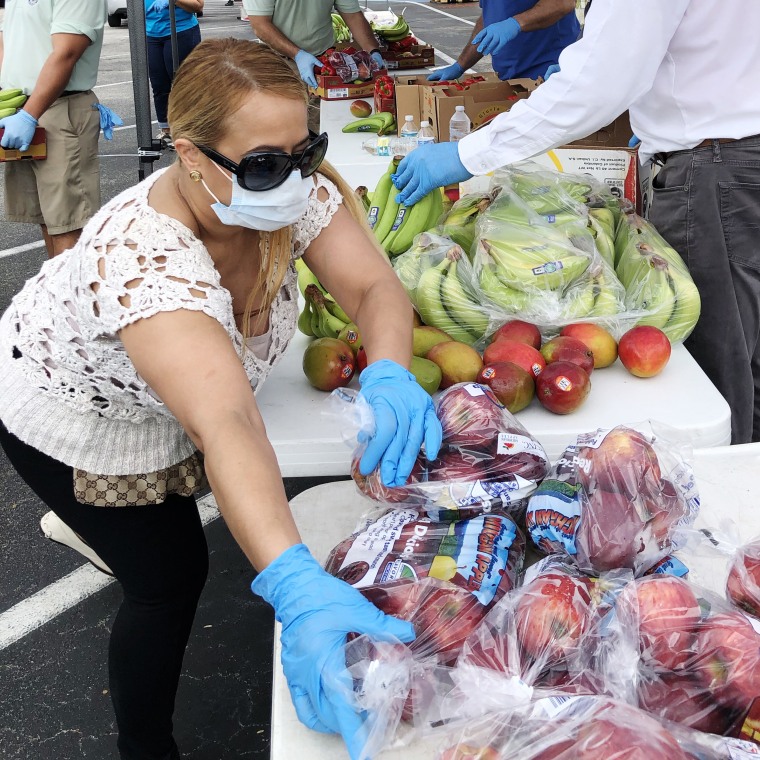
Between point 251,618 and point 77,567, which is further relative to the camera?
point 77,567

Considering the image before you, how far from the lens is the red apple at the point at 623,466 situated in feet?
4.56

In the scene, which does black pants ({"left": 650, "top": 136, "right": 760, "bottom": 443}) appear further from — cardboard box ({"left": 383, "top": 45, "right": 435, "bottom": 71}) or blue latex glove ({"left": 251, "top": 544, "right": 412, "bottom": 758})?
cardboard box ({"left": 383, "top": 45, "right": 435, "bottom": 71})

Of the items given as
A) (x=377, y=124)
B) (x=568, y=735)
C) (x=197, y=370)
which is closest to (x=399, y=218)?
(x=197, y=370)

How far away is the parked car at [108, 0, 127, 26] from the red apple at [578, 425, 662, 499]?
50.8 feet

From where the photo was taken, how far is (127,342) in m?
1.43

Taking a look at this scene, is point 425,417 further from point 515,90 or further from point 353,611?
point 515,90

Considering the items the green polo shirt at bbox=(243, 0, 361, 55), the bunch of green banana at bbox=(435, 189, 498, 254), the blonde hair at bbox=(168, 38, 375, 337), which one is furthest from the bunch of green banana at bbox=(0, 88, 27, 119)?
the blonde hair at bbox=(168, 38, 375, 337)

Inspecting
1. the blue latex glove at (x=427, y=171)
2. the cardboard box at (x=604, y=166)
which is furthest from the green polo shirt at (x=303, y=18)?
the blue latex glove at (x=427, y=171)

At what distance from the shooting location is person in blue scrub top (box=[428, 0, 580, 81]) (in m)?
4.57

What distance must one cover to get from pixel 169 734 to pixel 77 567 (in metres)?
1.37

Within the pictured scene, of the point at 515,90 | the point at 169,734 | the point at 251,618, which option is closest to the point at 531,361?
the point at 169,734

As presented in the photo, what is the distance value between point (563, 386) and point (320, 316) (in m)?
0.80

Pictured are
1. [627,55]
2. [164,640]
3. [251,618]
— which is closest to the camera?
[164,640]

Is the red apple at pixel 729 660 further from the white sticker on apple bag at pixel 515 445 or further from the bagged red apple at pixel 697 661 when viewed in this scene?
the white sticker on apple bag at pixel 515 445
